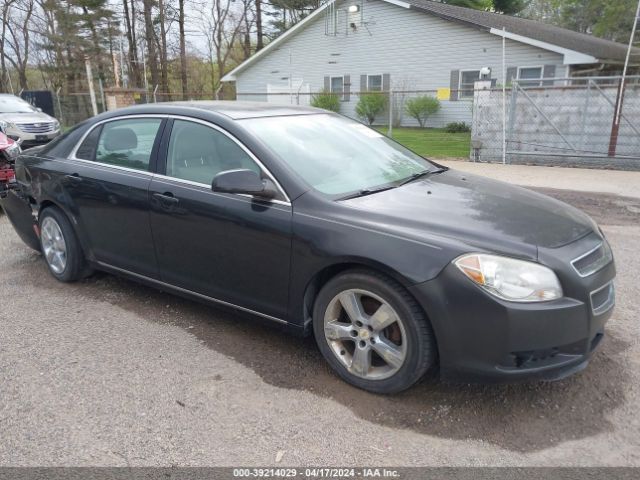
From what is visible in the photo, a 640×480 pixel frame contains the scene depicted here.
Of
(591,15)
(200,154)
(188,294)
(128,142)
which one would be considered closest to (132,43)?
(591,15)

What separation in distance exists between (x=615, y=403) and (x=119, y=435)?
2651mm

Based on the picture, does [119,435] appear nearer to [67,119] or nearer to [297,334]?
[297,334]

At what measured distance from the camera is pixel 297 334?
3.27 metres

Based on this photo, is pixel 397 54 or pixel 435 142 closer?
pixel 435 142

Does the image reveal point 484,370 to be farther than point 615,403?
No

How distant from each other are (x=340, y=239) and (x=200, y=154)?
1.34 meters

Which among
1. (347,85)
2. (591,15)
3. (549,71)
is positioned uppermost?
(591,15)

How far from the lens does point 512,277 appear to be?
2572 millimetres

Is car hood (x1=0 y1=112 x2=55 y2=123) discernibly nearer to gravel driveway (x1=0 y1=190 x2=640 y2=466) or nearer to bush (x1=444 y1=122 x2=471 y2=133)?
gravel driveway (x1=0 y1=190 x2=640 y2=466)

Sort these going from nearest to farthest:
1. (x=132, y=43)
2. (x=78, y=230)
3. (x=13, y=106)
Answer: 1. (x=78, y=230)
2. (x=13, y=106)
3. (x=132, y=43)

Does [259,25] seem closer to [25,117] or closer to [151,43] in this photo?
[151,43]

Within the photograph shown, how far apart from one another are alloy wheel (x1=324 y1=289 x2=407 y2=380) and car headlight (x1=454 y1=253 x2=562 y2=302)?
0.48 m

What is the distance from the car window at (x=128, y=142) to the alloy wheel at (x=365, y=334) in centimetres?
188

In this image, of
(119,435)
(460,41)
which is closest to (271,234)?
(119,435)
